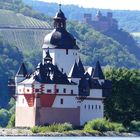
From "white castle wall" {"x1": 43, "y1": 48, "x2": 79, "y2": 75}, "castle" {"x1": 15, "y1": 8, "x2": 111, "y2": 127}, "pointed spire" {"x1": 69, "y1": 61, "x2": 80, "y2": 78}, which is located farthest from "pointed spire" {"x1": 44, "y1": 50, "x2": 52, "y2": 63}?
"pointed spire" {"x1": 69, "y1": 61, "x2": 80, "y2": 78}

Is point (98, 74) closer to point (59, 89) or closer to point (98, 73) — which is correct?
point (98, 73)

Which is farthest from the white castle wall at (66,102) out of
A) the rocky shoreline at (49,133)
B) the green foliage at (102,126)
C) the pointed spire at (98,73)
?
the rocky shoreline at (49,133)

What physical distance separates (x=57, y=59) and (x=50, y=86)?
684 cm

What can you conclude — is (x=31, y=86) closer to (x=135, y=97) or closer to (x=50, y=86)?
(x=50, y=86)

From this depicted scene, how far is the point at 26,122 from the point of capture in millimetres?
111625

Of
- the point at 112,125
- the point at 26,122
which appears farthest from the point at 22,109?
the point at 112,125

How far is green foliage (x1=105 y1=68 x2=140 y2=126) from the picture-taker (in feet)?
378

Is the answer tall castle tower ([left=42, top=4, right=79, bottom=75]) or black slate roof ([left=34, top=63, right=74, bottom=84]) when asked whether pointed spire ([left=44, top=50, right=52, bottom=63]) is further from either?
tall castle tower ([left=42, top=4, right=79, bottom=75])

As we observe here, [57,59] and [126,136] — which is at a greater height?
[57,59]

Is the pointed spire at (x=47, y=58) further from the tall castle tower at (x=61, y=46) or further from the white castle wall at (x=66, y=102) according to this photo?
the white castle wall at (x=66, y=102)

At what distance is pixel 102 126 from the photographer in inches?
4254

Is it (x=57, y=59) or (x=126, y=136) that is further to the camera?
(x=57, y=59)

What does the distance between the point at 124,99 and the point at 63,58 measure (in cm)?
652

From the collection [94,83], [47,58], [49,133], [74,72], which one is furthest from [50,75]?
[49,133]
